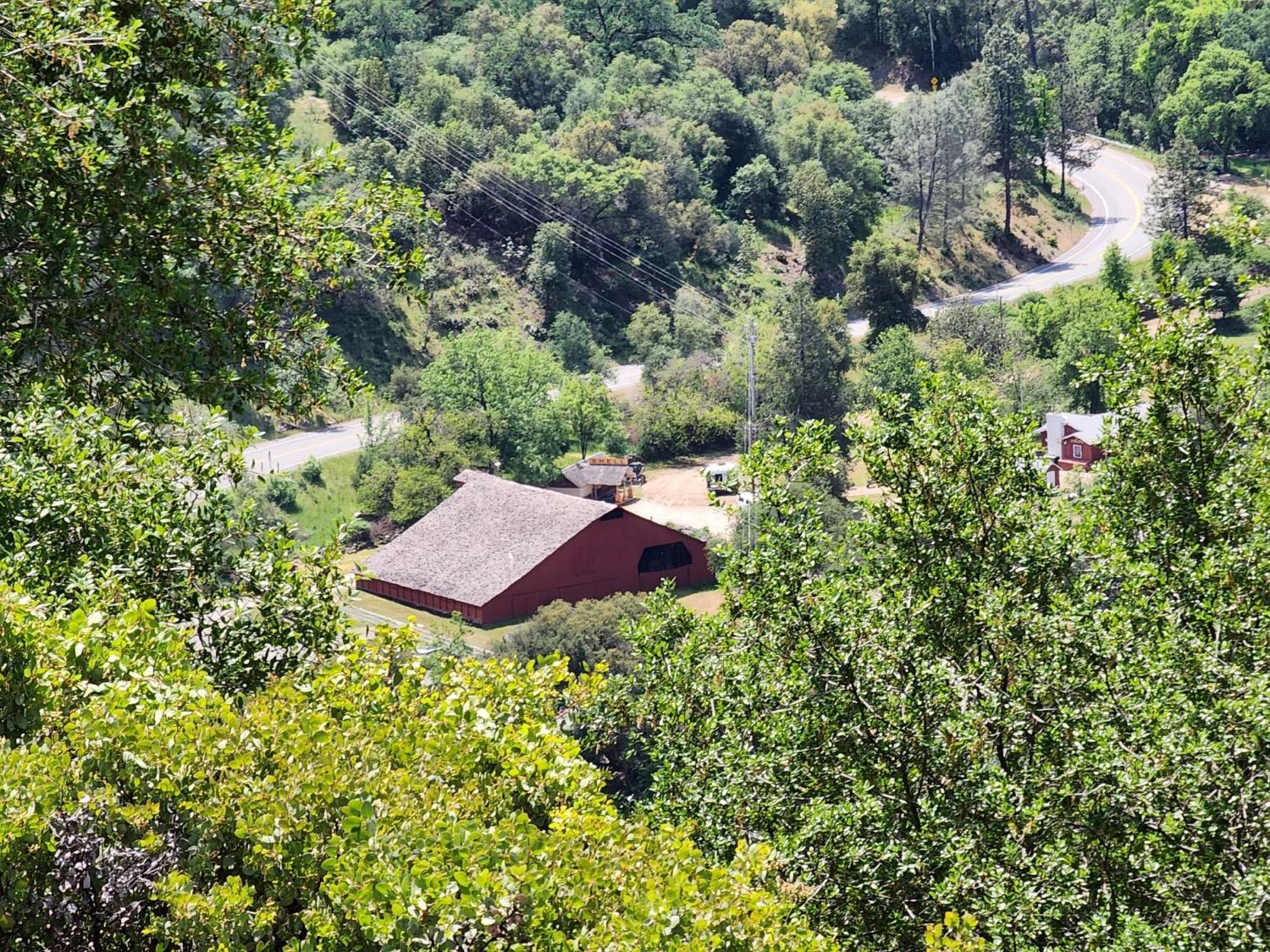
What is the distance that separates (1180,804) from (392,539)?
A: 4985cm

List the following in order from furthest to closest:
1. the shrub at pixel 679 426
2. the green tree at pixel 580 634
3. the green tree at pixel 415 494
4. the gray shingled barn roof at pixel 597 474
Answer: the shrub at pixel 679 426 < the gray shingled barn roof at pixel 597 474 < the green tree at pixel 415 494 < the green tree at pixel 580 634

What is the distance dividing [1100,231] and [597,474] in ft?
166

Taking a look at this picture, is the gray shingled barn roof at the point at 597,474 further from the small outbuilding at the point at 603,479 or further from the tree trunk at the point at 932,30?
the tree trunk at the point at 932,30

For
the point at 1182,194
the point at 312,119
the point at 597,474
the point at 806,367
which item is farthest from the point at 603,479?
the point at 1182,194

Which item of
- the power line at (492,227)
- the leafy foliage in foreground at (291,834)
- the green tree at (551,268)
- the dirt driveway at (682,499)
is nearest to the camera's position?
the leafy foliage in foreground at (291,834)

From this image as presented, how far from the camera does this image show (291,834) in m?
5.59

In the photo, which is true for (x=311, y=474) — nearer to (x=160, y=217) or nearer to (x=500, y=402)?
(x=500, y=402)

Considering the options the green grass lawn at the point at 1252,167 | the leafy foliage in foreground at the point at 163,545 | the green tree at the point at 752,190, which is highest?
the leafy foliage in foreground at the point at 163,545

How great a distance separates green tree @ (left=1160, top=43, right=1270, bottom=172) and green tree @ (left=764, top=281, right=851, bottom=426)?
47753mm

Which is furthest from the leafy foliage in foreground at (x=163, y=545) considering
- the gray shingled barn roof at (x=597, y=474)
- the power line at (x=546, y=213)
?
the power line at (x=546, y=213)

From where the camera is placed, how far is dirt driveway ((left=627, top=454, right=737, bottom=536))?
5744 cm

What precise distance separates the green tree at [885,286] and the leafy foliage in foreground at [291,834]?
71.1m

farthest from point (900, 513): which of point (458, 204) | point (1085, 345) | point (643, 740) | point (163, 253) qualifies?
point (458, 204)

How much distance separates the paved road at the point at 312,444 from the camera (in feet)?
198
